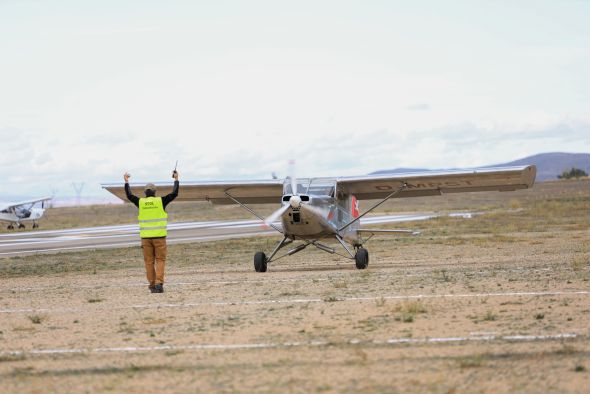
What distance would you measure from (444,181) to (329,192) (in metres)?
3.28

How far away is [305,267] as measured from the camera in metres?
22.3

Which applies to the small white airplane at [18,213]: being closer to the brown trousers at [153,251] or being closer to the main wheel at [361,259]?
the main wheel at [361,259]

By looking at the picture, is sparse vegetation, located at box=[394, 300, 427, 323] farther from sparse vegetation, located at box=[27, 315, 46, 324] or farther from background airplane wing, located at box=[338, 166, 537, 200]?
background airplane wing, located at box=[338, 166, 537, 200]

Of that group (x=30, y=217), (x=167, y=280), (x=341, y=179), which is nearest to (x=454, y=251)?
(x=341, y=179)

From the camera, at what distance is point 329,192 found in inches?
847

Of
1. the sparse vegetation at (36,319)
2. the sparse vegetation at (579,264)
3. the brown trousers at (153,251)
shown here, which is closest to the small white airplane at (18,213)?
the brown trousers at (153,251)

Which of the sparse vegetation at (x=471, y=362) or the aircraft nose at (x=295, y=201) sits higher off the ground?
the aircraft nose at (x=295, y=201)

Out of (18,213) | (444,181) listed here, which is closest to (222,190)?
(444,181)

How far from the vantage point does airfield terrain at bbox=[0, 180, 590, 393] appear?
7477 millimetres

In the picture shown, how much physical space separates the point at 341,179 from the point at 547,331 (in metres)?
13.3

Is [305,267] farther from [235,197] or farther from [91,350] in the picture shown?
[91,350]

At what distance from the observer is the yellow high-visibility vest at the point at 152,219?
15.7 metres

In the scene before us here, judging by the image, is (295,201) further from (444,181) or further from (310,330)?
(310,330)

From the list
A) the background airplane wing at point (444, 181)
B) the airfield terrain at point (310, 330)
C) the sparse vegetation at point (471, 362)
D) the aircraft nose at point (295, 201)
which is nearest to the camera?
the airfield terrain at point (310, 330)
